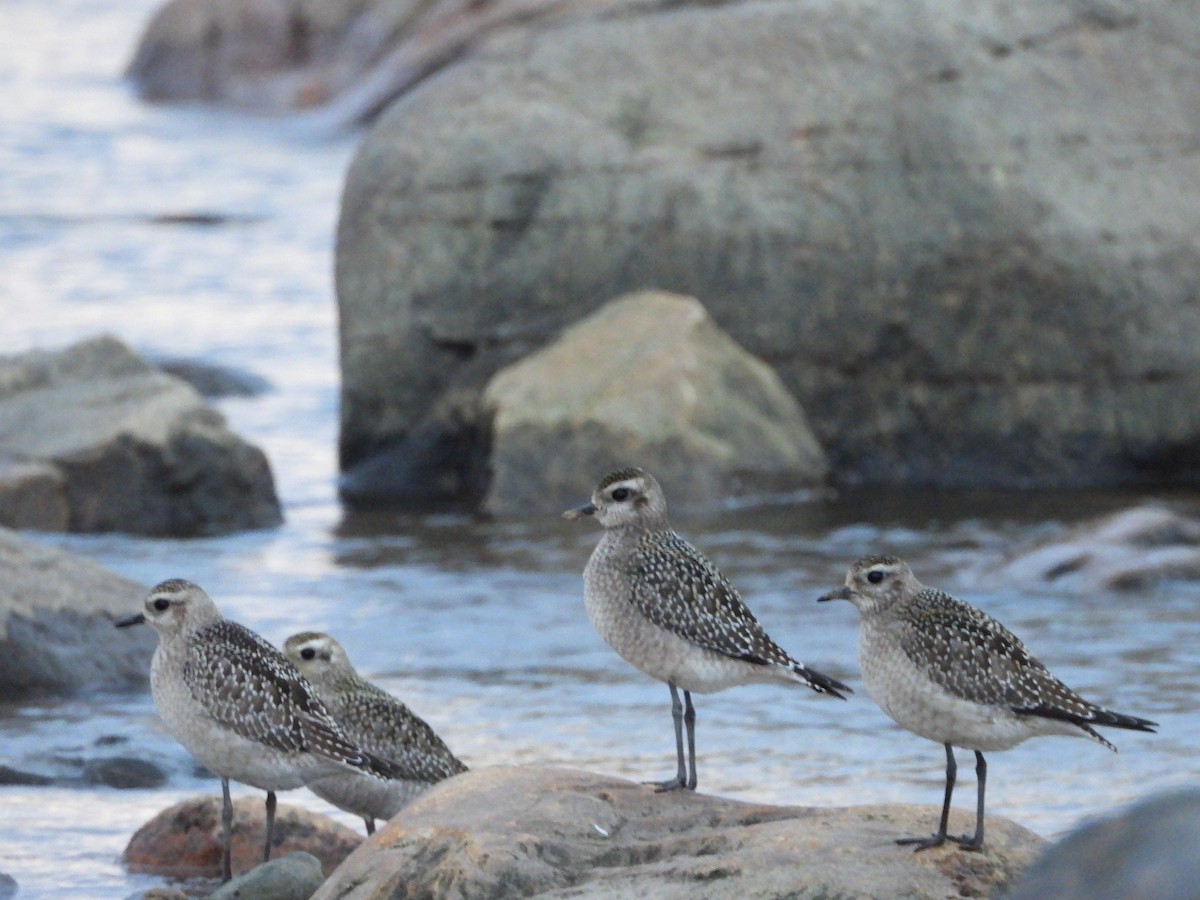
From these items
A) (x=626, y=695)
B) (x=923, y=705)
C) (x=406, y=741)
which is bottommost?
(x=626, y=695)

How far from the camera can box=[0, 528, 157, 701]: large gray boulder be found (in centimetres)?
1182

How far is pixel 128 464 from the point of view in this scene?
1577cm

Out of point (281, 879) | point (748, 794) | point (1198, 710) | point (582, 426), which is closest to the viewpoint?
point (281, 879)

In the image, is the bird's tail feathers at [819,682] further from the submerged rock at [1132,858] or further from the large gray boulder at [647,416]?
the large gray boulder at [647,416]

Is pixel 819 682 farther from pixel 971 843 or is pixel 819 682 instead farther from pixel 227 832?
pixel 227 832

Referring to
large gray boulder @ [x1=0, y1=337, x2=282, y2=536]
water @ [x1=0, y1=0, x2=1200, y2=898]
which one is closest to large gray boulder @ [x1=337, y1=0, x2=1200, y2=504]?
water @ [x1=0, y1=0, x2=1200, y2=898]

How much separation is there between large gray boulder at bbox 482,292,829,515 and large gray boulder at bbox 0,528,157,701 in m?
4.31

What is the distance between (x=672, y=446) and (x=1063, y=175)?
11.9 feet

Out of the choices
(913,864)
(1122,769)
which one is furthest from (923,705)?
(1122,769)

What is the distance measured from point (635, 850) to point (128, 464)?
28.9 ft

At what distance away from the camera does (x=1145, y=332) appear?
16.7 m

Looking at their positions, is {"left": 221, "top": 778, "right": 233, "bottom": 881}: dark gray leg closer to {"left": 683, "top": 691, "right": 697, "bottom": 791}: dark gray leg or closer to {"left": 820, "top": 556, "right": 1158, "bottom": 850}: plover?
{"left": 683, "top": 691, "right": 697, "bottom": 791}: dark gray leg

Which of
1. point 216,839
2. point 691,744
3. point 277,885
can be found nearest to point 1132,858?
point 691,744

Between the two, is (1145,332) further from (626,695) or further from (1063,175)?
(626,695)
